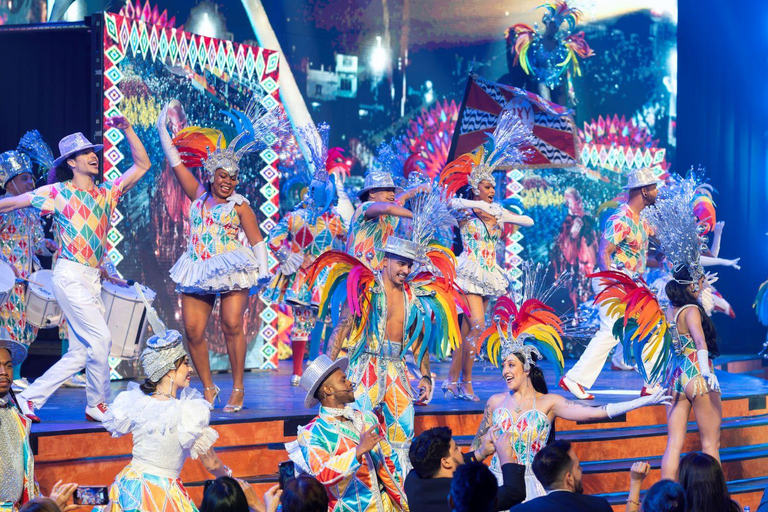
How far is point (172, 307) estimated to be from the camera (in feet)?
30.2

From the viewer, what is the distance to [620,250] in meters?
8.23

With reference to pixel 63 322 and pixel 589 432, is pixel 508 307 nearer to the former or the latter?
pixel 589 432

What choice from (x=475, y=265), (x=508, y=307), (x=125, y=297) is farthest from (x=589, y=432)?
(x=125, y=297)

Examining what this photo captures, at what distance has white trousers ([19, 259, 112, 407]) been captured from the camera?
6.03m

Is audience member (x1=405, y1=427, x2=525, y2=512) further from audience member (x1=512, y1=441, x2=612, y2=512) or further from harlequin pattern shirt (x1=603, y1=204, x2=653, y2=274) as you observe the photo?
harlequin pattern shirt (x1=603, y1=204, x2=653, y2=274)

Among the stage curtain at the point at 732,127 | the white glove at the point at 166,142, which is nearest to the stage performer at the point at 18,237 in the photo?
the white glove at the point at 166,142

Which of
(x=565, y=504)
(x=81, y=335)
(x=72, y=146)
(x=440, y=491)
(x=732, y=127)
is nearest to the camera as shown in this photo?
(x=565, y=504)

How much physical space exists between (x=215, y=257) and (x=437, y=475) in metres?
2.80

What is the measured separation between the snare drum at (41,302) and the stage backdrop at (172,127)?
109 centimetres

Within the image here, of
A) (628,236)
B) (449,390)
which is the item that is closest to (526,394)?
(449,390)

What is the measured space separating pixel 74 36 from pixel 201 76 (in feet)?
3.75

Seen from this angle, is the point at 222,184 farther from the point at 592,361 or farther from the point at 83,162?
the point at 592,361

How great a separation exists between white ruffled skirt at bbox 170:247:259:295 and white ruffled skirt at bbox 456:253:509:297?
5.58 feet

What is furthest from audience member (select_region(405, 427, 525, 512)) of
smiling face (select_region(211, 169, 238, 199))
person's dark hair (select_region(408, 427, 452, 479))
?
smiling face (select_region(211, 169, 238, 199))
